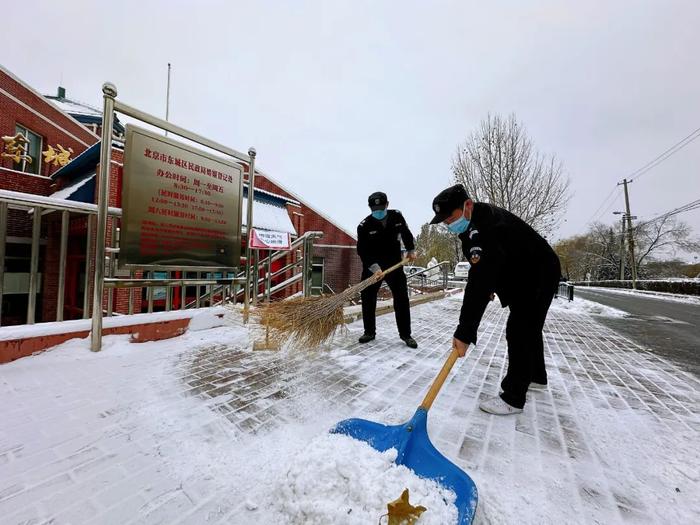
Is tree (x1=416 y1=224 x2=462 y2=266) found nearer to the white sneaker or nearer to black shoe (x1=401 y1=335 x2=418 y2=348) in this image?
black shoe (x1=401 y1=335 x2=418 y2=348)

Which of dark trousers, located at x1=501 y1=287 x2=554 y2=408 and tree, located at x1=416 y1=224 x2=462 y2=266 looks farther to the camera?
tree, located at x1=416 y1=224 x2=462 y2=266

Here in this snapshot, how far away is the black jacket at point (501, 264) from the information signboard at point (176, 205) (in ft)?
9.37

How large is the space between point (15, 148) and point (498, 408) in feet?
52.0

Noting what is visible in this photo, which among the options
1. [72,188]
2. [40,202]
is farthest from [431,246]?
[40,202]

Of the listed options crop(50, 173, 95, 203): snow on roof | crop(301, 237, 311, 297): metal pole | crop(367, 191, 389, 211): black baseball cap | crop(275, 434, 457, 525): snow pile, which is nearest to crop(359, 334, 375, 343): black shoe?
crop(301, 237, 311, 297): metal pole

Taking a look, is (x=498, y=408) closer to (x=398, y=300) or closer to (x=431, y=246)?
(x=398, y=300)

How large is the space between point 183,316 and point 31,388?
1558mm

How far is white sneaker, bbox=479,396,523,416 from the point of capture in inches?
78.9

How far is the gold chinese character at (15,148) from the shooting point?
10.2m

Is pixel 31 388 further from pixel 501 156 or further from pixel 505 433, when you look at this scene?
pixel 501 156

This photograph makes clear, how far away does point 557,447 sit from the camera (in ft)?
5.41

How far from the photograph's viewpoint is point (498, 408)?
2020 millimetres

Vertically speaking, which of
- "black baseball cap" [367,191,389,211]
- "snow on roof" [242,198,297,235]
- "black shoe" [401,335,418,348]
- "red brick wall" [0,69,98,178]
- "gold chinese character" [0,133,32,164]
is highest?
A: "red brick wall" [0,69,98,178]

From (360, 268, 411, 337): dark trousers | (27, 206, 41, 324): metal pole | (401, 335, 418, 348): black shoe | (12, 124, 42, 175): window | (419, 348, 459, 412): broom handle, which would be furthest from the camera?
(12, 124, 42, 175): window
